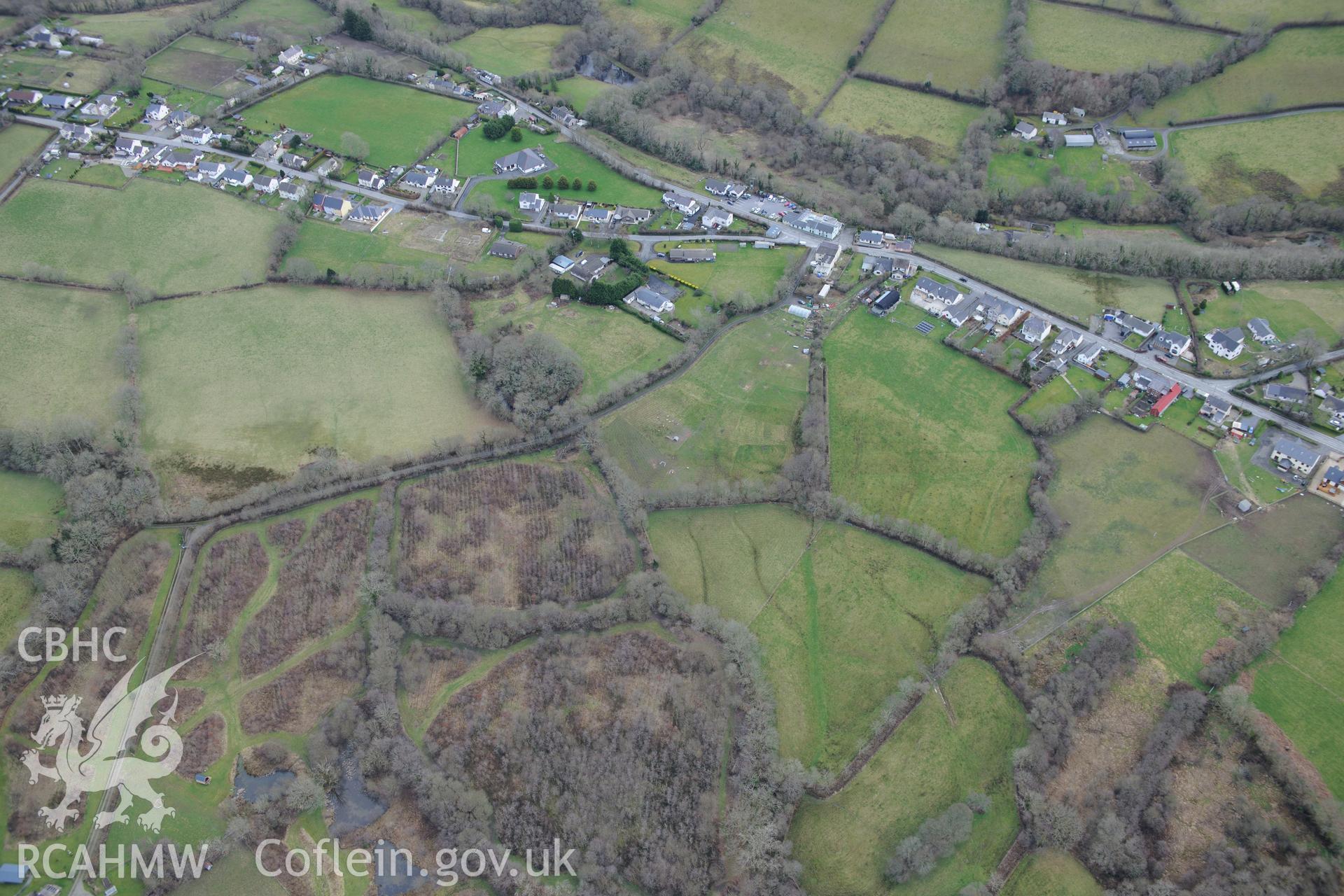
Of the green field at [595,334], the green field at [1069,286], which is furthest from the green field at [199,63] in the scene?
the green field at [1069,286]

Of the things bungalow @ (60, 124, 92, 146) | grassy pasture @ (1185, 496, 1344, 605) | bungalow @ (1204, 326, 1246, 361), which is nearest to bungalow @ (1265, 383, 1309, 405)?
bungalow @ (1204, 326, 1246, 361)

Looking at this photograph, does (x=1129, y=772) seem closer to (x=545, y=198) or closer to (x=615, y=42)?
(x=545, y=198)

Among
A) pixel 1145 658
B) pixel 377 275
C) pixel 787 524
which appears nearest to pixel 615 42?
pixel 377 275

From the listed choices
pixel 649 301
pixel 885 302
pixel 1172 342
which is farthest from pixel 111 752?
pixel 1172 342

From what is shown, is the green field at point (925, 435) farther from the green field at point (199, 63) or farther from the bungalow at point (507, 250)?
the green field at point (199, 63)

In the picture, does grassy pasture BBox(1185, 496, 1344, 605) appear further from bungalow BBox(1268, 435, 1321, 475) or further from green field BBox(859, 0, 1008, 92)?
green field BBox(859, 0, 1008, 92)

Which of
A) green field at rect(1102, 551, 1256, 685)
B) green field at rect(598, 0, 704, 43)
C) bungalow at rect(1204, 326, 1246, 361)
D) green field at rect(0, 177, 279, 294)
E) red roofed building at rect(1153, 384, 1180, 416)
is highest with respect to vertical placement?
green field at rect(598, 0, 704, 43)
